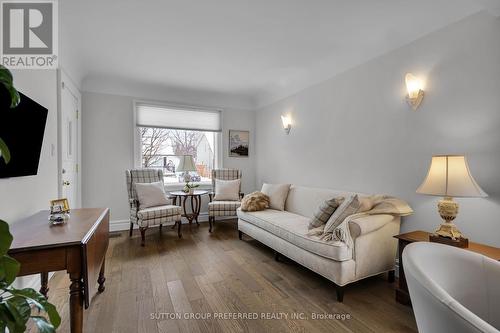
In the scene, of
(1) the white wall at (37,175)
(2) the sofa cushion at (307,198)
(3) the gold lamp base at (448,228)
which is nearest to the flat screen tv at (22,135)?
(1) the white wall at (37,175)

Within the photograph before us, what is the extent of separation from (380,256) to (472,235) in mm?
707

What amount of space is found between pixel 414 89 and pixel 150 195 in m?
3.50

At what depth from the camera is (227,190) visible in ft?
13.9

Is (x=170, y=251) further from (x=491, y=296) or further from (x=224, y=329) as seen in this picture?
(x=491, y=296)

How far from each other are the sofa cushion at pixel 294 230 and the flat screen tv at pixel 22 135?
2.28 meters

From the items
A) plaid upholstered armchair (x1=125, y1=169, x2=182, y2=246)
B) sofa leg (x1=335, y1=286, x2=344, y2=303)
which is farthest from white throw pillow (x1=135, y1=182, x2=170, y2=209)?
sofa leg (x1=335, y1=286, x2=344, y2=303)

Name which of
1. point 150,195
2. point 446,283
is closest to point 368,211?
point 446,283

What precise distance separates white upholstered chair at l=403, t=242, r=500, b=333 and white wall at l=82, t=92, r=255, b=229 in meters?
4.11

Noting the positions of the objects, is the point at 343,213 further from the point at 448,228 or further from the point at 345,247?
the point at 448,228

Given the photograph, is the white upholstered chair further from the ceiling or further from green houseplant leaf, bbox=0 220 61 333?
the ceiling

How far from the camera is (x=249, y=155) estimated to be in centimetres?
509

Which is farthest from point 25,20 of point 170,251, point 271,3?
point 170,251

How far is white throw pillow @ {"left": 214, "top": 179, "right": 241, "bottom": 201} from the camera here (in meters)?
4.21

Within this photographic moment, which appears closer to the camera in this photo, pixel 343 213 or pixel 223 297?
pixel 223 297
